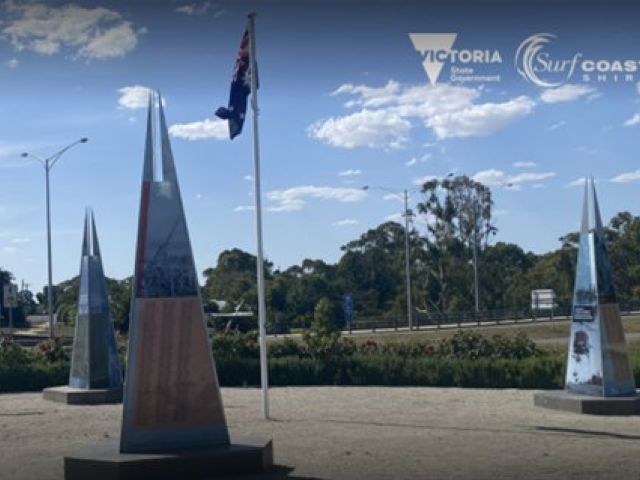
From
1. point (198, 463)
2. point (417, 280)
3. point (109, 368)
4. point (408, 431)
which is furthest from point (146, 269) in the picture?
point (417, 280)

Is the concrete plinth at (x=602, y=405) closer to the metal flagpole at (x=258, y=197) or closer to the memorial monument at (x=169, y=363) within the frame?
the metal flagpole at (x=258, y=197)

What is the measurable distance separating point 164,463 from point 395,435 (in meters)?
4.22

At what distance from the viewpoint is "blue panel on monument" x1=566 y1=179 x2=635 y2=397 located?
45.0 feet

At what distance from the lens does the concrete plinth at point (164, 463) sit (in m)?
7.81

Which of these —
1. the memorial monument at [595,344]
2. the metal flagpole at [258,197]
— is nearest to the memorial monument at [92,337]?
the metal flagpole at [258,197]

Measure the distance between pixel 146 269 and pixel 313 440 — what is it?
350 centimetres

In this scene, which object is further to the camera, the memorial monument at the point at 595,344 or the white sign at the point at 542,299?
the white sign at the point at 542,299

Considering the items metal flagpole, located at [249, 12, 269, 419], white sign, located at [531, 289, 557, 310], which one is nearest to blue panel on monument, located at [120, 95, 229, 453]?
metal flagpole, located at [249, 12, 269, 419]

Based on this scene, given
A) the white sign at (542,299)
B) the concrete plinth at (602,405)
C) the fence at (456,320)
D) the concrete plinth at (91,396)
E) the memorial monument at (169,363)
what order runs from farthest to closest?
the white sign at (542,299)
the fence at (456,320)
the concrete plinth at (91,396)
the concrete plinth at (602,405)
the memorial monument at (169,363)

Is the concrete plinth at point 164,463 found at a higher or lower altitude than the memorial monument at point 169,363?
lower

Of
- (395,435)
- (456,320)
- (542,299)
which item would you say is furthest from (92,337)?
(542,299)

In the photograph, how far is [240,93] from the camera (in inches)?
543

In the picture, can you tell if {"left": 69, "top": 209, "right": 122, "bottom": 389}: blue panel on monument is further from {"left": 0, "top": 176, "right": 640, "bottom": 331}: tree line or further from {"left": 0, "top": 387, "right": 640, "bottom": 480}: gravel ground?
{"left": 0, "top": 176, "right": 640, "bottom": 331}: tree line

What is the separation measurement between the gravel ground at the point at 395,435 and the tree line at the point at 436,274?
1732 inches
